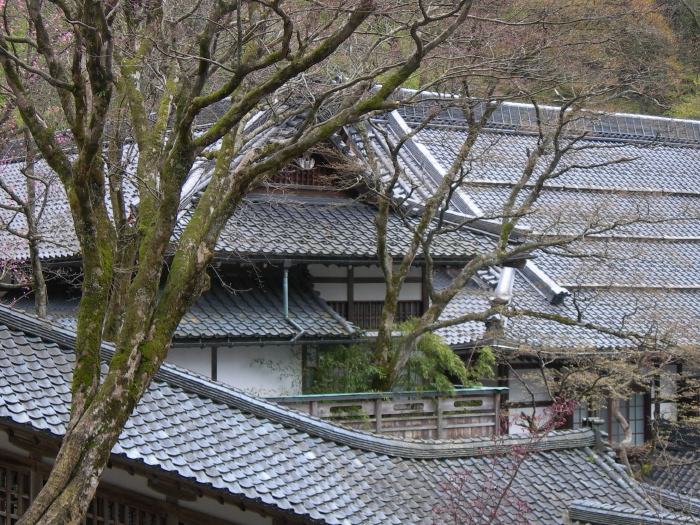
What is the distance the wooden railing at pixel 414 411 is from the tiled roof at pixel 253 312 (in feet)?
5.33

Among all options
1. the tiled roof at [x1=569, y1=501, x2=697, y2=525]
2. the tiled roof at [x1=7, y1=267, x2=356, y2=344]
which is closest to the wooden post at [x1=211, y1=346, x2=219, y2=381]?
the tiled roof at [x1=7, y1=267, x2=356, y2=344]

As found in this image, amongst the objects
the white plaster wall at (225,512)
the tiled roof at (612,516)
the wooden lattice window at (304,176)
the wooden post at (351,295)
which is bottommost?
the tiled roof at (612,516)

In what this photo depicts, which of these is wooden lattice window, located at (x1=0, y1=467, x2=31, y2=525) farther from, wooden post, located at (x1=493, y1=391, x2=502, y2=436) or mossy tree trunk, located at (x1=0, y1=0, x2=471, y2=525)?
wooden post, located at (x1=493, y1=391, x2=502, y2=436)

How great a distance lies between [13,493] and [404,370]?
8.27 meters

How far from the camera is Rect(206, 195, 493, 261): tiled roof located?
1412 cm

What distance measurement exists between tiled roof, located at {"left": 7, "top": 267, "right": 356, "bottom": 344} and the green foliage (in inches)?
25.9

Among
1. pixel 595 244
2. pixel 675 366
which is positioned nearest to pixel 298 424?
pixel 595 244

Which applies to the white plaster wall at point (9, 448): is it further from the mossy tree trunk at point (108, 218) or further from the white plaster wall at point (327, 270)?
the white plaster wall at point (327, 270)

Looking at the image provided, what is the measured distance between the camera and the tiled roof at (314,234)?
14125 mm

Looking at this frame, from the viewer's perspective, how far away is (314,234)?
1514 cm

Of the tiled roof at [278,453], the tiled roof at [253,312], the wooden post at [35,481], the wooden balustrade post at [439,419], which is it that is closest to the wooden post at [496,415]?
the wooden balustrade post at [439,419]

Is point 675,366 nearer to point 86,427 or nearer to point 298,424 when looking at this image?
point 298,424

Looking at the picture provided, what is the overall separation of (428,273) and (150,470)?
7.21 meters

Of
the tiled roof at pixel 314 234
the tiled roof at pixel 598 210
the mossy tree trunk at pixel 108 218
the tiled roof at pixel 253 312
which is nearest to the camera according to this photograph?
the mossy tree trunk at pixel 108 218
